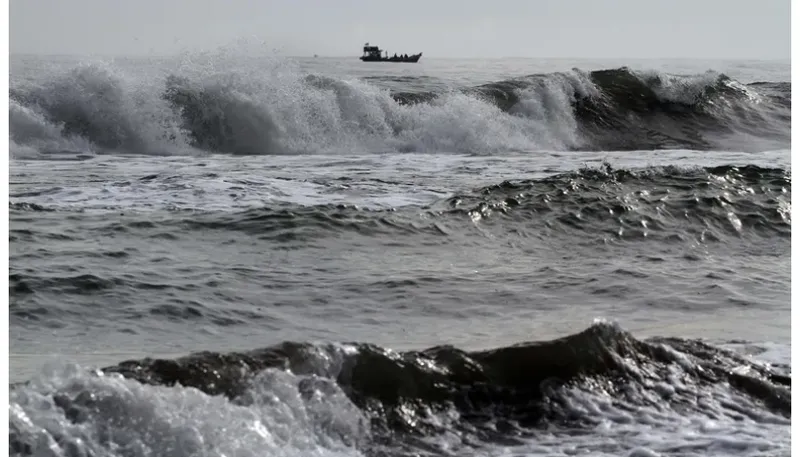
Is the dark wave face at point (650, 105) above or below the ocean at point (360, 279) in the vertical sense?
above

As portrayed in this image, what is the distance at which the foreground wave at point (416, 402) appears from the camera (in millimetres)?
2840

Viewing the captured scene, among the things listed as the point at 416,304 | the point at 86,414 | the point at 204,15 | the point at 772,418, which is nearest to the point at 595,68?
the point at 204,15

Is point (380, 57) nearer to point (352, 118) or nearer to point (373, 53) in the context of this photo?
point (373, 53)

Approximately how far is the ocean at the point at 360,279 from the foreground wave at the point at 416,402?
1 cm

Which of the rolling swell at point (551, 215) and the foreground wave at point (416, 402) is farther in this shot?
the rolling swell at point (551, 215)

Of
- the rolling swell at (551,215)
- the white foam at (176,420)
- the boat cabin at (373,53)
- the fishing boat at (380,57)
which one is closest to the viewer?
the white foam at (176,420)

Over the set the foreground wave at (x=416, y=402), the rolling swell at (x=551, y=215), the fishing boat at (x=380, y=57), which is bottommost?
the foreground wave at (x=416, y=402)

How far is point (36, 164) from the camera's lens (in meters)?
7.95

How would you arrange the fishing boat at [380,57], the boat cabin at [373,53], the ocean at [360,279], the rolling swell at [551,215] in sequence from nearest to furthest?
the ocean at [360,279]
the rolling swell at [551,215]
the fishing boat at [380,57]
the boat cabin at [373,53]

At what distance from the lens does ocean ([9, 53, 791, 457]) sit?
3.04 metres

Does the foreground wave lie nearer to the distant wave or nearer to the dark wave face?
the distant wave

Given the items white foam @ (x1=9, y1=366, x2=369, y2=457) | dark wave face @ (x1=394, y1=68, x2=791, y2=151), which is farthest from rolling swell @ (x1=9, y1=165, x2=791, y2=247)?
dark wave face @ (x1=394, y1=68, x2=791, y2=151)

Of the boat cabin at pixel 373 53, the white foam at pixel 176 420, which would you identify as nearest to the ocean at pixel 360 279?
the white foam at pixel 176 420

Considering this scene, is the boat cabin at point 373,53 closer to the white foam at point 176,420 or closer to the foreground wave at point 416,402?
the foreground wave at point 416,402
